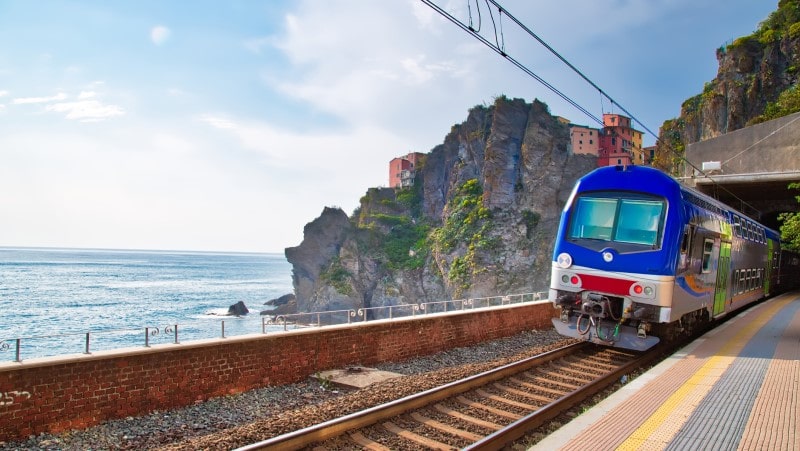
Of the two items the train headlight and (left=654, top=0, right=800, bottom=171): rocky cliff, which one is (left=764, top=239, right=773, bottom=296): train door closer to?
the train headlight

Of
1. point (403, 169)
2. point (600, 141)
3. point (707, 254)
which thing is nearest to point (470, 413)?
point (707, 254)

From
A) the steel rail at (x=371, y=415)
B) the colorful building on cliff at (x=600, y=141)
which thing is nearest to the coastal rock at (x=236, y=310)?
the colorful building on cliff at (x=600, y=141)

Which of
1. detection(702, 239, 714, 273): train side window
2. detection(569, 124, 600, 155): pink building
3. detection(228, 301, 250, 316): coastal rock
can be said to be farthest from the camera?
detection(569, 124, 600, 155): pink building

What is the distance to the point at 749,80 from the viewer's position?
1777 inches

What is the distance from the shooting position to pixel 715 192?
25.4 meters

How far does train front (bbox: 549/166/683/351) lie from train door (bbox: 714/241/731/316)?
421 centimetres

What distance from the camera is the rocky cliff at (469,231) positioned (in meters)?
67.8

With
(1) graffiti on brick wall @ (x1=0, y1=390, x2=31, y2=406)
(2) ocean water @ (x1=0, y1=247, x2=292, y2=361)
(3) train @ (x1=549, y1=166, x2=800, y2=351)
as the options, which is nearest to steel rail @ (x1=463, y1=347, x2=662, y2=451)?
(3) train @ (x1=549, y1=166, x2=800, y2=351)

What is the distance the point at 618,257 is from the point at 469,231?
203 feet

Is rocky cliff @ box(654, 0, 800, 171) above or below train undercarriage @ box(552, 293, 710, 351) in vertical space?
above

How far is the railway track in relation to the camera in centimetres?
602

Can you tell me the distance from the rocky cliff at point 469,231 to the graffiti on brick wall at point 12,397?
60778 millimetres

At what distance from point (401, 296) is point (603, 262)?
66.5 metres

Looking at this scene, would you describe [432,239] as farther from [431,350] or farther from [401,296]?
[431,350]
